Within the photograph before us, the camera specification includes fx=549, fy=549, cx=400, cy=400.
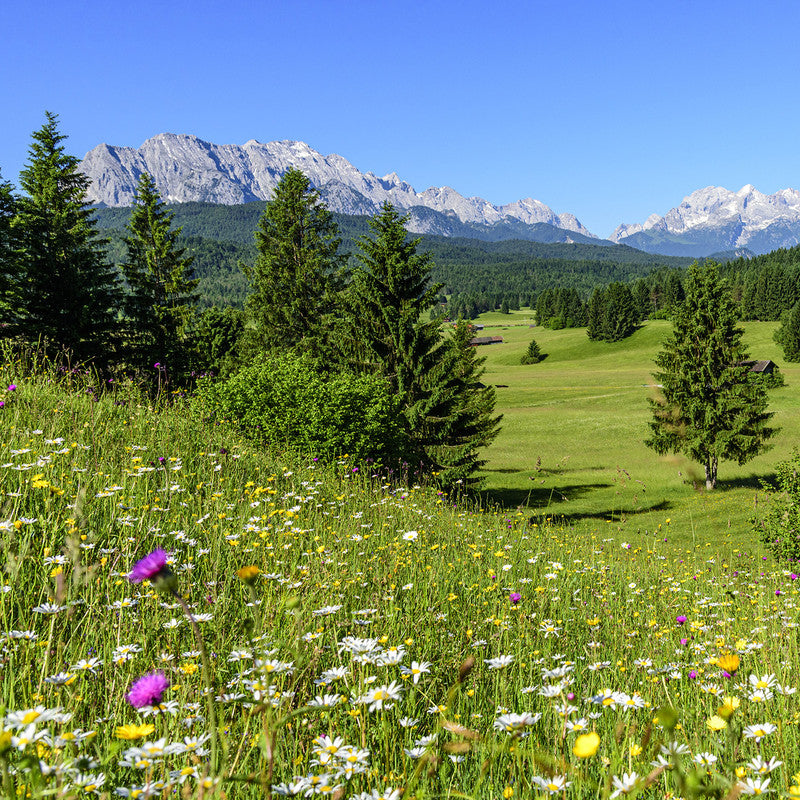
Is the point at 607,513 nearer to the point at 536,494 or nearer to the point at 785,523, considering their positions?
the point at 536,494

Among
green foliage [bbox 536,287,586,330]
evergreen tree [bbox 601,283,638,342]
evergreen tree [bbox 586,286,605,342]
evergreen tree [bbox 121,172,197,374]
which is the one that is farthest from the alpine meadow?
green foliage [bbox 536,287,586,330]

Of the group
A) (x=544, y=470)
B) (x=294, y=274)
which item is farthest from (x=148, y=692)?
(x=544, y=470)

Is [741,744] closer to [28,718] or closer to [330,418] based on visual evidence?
[28,718]

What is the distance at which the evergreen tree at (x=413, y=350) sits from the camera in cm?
2402

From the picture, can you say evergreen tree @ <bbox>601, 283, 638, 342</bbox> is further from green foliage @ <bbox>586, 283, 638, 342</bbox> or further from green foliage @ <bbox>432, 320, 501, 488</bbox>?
green foliage @ <bbox>432, 320, 501, 488</bbox>

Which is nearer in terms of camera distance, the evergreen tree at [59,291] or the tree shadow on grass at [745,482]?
the evergreen tree at [59,291]

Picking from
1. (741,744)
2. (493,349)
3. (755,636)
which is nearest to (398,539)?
(755,636)

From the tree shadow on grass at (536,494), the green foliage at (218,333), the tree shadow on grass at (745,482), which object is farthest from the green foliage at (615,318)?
the tree shadow on grass at (536,494)

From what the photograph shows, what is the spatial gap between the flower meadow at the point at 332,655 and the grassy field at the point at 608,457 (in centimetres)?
129

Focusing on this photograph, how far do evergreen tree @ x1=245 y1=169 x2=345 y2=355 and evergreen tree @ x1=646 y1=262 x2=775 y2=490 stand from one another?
63.4 ft

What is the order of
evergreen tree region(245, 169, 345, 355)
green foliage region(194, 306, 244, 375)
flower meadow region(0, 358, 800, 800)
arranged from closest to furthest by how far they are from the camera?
1. flower meadow region(0, 358, 800, 800)
2. evergreen tree region(245, 169, 345, 355)
3. green foliage region(194, 306, 244, 375)

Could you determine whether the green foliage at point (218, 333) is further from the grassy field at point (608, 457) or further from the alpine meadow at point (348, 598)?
the grassy field at point (608, 457)

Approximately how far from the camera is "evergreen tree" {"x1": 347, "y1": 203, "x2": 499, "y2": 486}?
24016mm

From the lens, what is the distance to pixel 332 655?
288 centimetres
